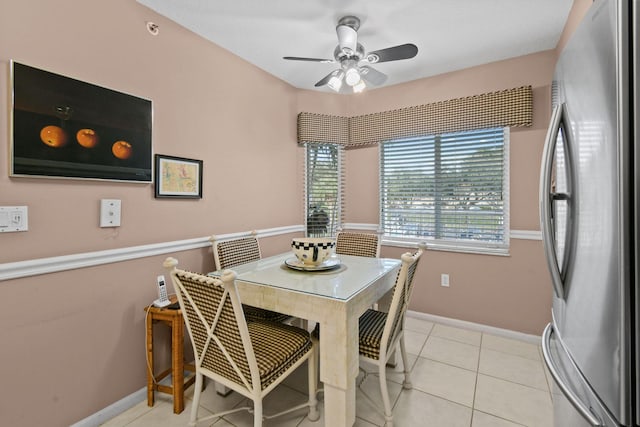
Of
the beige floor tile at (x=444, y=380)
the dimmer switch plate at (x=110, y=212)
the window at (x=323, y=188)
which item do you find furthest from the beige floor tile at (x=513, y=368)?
the dimmer switch plate at (x=110, y=212)

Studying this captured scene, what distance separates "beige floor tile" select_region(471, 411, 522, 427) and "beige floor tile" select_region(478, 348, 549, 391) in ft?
1.54

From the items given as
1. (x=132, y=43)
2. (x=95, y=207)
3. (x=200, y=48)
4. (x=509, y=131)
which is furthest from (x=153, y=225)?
(x=509, y=131)

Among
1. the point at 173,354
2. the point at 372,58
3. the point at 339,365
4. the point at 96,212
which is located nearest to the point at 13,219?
the point at 96,212

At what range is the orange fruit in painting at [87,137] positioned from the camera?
1542 mm

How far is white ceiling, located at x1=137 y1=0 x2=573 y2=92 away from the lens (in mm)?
1887

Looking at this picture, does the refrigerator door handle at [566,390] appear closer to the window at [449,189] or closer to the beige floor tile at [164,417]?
the beige floor tile at [164,417]

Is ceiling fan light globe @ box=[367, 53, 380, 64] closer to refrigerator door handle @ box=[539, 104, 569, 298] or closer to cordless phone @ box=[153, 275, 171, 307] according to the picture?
refrigerator door handle @ box=[539, 104, 569, 298]

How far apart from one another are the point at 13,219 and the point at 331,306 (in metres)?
1.52

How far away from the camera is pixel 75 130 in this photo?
1524 millimetres

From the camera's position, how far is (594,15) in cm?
74

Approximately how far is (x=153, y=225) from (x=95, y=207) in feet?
1.12

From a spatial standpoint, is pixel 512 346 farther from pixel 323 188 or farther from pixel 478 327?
pixel 323 188

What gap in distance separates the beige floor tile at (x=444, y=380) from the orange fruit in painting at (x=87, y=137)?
2443 mm

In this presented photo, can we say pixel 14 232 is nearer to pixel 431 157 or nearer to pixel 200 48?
pixel 200 48
